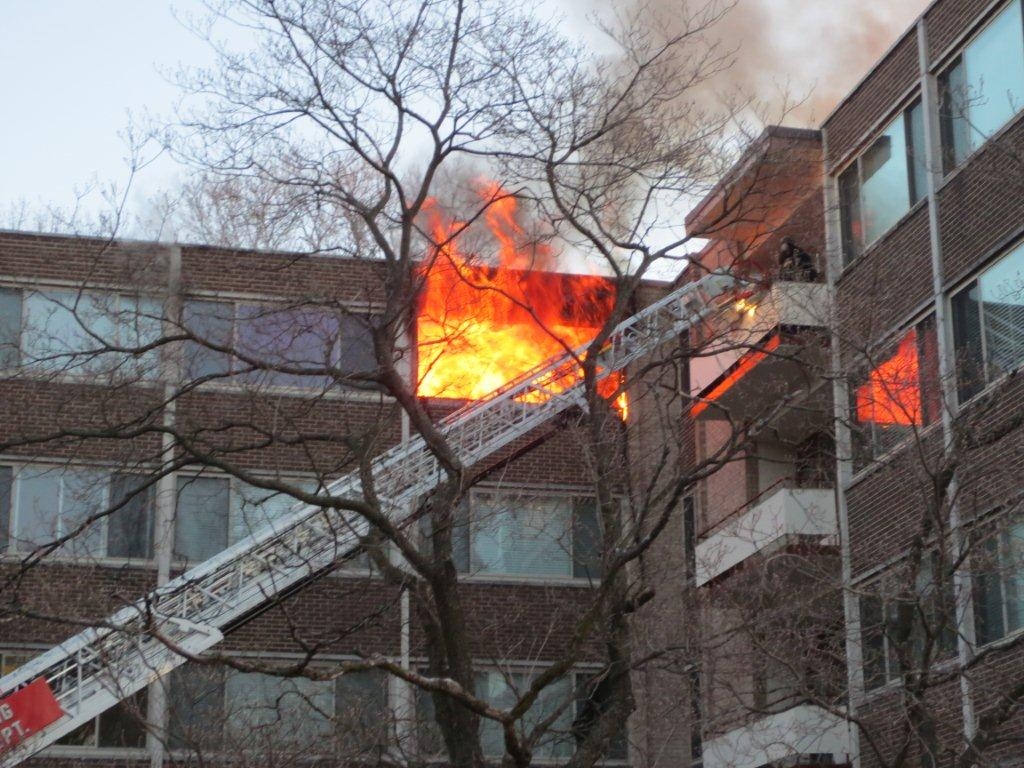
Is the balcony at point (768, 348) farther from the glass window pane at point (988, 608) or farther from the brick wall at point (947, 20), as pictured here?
the brick wall at point (947, 20)

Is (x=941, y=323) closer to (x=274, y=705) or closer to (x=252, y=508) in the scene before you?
(x=274, y=705)

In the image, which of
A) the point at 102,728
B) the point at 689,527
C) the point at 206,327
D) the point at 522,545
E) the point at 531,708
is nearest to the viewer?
the point at 102,728

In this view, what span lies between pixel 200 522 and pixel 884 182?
1042 centimetres

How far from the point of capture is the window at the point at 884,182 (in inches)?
810

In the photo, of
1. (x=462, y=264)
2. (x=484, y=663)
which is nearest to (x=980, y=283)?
(x=462, y=264)

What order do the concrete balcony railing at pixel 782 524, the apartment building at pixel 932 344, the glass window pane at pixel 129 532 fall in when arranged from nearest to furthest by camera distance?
the apartment building at pixel 932 344
the concrete balcony railing at pixel 782 524
the glass window pane at pixel 129 532

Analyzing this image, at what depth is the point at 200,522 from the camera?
24359mm

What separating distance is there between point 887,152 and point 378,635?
937cm

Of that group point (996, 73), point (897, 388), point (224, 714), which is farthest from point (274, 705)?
point (996, 73)

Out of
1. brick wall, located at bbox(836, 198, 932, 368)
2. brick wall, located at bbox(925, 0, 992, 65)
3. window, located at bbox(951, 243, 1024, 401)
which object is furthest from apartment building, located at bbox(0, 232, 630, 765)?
brick wall, located at bbox(925, 0, 992, 65)

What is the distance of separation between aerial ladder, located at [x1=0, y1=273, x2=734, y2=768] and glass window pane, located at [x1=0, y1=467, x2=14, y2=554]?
98.4 inches

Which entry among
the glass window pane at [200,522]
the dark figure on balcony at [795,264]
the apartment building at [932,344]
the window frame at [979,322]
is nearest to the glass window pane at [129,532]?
the glass window pane at [200,522]

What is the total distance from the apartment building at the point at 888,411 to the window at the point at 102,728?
769cm

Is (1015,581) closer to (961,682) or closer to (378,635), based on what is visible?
(961,682)
